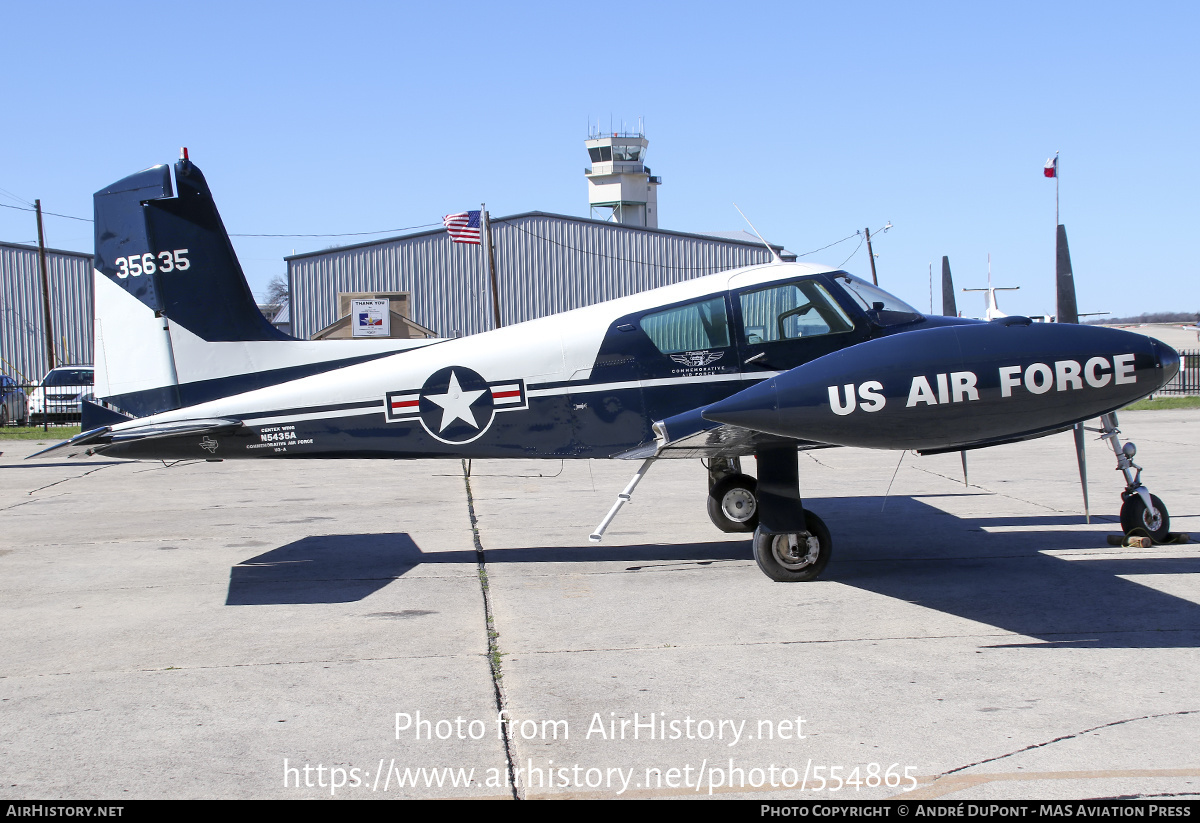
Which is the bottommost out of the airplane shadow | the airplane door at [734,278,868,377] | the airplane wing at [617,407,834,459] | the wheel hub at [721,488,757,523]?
the airplane shadow

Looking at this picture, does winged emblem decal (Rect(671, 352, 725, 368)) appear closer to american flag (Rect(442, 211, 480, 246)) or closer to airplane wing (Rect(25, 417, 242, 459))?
airplane wing (Rect(25, 417, 242, 459))

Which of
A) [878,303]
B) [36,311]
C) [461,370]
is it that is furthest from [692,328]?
[36,311]

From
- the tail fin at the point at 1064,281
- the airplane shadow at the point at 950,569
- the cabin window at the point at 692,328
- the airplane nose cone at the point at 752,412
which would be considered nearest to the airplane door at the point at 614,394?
the cabin window at the point at 692,328

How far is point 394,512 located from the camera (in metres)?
11.1

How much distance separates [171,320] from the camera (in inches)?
325

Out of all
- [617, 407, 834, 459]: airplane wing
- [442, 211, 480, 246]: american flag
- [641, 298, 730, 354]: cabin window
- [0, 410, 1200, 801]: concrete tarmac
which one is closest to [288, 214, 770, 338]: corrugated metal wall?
[442, 211, 480, 246]: american flag

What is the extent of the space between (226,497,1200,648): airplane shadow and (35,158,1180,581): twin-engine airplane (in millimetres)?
746

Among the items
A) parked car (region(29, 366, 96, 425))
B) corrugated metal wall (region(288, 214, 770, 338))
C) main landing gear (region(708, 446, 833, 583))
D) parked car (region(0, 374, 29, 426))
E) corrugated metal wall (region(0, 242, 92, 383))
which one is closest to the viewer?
main landing gear (region(708, 446, 833, 583))

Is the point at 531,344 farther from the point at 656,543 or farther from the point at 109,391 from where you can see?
the point at 109,391

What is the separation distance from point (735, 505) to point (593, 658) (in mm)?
4079

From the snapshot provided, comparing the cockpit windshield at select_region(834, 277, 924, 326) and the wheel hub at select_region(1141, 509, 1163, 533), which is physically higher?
the cockpit windshield at select_region(834, 277, 924, 326)

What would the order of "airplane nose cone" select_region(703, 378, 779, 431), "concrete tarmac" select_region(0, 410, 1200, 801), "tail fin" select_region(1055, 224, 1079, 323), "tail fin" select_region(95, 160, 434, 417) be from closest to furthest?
"concrete tarmac" select_region(0, 410, 1200, 801), "airplane nose cone" select_region(703, 378, 779, 431), "tail fin" select_region(95, 160, 434, 417), "tail fin" select_region(1055, 224, 1079, 323)

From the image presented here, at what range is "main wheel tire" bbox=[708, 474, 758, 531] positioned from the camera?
9.20m

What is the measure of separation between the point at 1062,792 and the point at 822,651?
193 centimetres
